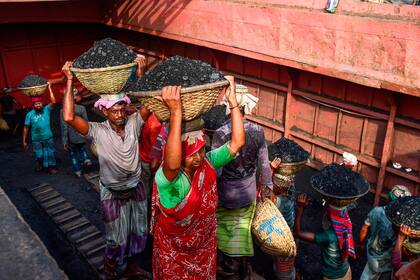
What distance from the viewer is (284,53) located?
603cm

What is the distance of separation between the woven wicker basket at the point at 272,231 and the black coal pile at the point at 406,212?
0.96 metres

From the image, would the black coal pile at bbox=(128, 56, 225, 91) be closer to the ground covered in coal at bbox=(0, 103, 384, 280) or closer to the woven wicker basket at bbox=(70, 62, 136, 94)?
the woven wicker basket at bbox=(70, 62, 136, 94)

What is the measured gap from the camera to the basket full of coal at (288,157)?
3.97 meters

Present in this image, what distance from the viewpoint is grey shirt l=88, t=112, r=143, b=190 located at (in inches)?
136

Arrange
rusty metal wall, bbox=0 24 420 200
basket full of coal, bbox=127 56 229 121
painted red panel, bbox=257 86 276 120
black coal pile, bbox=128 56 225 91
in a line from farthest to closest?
painted red panel, bbox=257 86 276 120 → rusty metal wall, bbox=0 24 420 200 → black coal pile, bbox=128 56 225 91 → basket full of coal, bbox=127 56 229 121

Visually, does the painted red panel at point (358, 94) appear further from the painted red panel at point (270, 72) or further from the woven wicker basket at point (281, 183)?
the woven wicker basket at point (281, 183)

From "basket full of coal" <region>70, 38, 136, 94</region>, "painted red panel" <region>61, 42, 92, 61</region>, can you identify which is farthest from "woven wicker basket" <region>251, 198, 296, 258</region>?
"painted red panel" <region>61, 42, 92, 61</region>

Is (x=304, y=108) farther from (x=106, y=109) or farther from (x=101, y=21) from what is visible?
(x=101, y=21)

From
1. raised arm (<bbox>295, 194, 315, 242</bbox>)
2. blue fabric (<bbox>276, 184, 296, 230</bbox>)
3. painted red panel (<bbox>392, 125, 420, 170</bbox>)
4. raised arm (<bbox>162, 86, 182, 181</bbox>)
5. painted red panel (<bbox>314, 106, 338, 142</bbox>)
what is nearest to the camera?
raised arm (<bbox>162, 86, 182, 181</bbox>)

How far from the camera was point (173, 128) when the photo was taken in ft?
7.56

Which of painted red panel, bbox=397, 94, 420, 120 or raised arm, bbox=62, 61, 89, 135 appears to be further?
painted red panel, bbox=397, 94, 420, 120

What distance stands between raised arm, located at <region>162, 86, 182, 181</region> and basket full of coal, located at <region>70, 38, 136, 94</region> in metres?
1.15

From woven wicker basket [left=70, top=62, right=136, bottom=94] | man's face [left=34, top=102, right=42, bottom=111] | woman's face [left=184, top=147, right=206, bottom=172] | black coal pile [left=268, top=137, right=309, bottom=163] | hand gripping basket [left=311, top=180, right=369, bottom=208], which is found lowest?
man's face [left=34, top=102, right=42, bottom=111]

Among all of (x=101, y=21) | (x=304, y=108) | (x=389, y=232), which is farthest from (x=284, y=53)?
(x=101, y=21)
